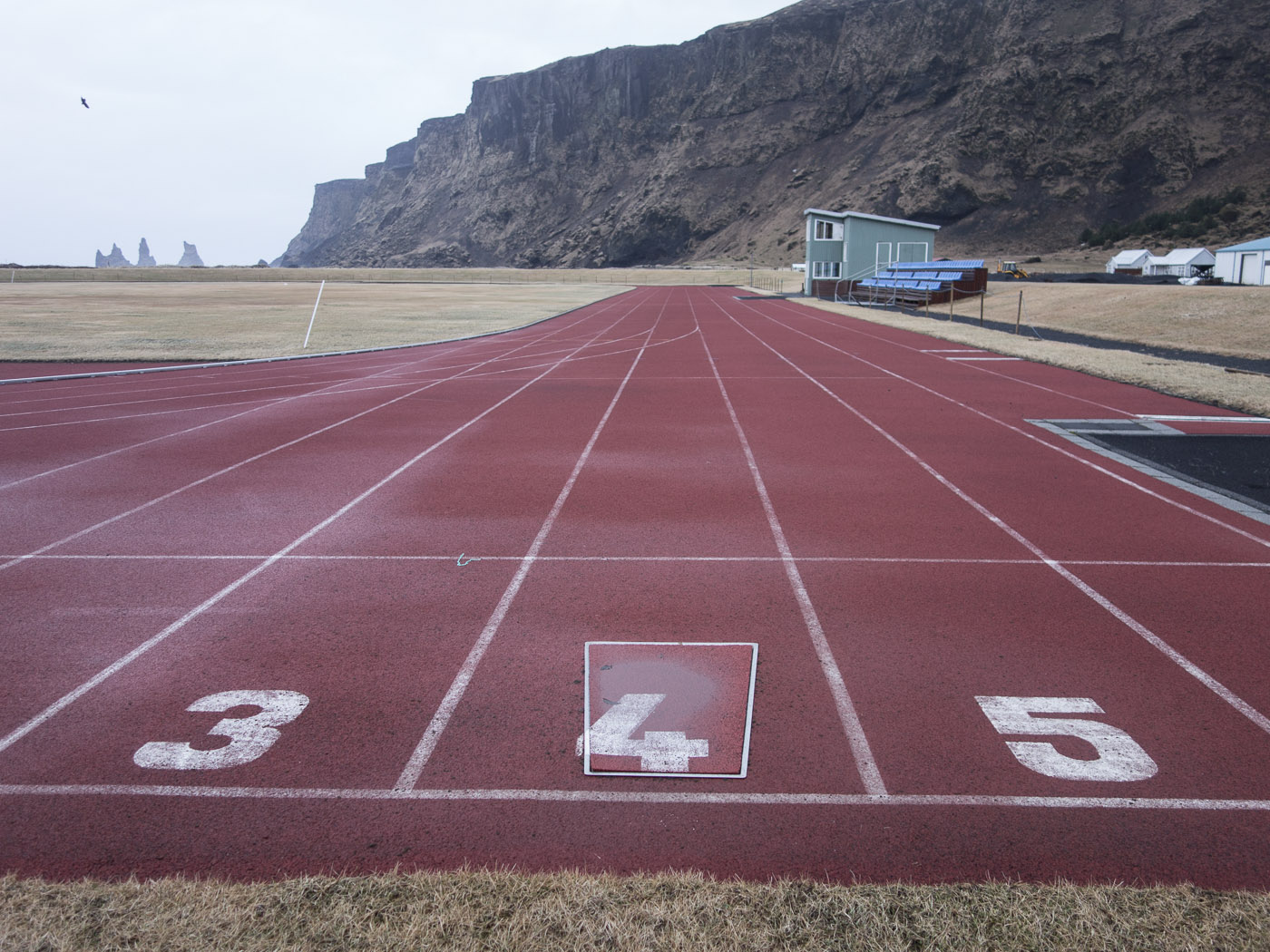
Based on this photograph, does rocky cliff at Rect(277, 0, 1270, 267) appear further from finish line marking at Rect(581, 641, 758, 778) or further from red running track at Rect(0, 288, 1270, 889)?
finish line marking at Rect(581, 641, 758, 778)

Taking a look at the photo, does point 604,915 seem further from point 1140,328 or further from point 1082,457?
point 1140,328

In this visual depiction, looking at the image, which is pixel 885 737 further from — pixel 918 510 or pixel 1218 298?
pixel 1218 298

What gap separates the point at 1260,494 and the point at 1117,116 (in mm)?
100612

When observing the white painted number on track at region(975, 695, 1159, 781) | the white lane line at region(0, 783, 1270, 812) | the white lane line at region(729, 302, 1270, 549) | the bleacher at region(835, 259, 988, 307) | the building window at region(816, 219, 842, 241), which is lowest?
the white lane line at region(0, 783, 1270, 812)

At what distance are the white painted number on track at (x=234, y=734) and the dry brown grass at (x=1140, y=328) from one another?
13.6 metres

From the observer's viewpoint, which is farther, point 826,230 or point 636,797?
point 826,230

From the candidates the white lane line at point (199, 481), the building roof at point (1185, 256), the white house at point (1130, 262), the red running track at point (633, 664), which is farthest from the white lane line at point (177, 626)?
the white house at point (1130, 262)

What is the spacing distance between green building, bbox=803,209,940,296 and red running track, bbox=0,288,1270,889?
41.8m

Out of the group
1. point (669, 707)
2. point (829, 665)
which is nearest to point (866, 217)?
point (829, 665)

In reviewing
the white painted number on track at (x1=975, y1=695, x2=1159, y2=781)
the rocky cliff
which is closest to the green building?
the rocky cliff

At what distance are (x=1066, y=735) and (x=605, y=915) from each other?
104 inches

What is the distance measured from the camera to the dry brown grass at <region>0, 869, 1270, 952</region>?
310 centimetres

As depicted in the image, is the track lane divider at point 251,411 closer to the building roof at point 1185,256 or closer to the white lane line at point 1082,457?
the white lane line at point 1082,457

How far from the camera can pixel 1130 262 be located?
202ft
